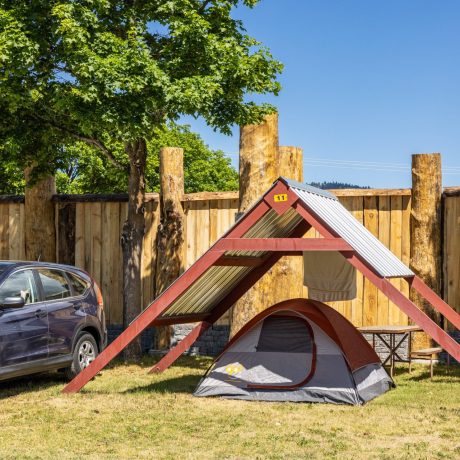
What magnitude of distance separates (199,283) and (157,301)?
41.3 inches

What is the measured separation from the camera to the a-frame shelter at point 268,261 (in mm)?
10242

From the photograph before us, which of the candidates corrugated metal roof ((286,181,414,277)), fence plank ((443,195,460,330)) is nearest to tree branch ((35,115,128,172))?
corrugated metal roof ((286,181,414,277))

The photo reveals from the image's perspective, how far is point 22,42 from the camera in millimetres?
12945

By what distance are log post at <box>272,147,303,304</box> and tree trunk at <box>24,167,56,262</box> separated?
15.3 feet

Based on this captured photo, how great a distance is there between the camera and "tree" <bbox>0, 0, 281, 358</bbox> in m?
12.9

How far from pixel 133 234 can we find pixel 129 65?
322 centimetres

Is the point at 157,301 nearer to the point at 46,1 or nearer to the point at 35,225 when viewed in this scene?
the point at 46,1

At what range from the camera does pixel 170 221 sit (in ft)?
51.2

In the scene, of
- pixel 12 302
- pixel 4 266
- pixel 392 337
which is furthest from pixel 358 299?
pixel 12 302

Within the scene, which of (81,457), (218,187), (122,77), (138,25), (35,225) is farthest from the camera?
(218,187)

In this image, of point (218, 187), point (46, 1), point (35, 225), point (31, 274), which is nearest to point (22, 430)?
point (31, 274)

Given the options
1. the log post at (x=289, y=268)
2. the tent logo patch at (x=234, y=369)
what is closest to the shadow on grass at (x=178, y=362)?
the log post at (x=289, y=268)

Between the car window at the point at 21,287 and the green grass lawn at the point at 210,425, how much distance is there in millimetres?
1269

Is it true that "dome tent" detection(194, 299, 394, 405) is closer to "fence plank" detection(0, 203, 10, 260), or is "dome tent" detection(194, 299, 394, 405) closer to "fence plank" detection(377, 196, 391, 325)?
"fence plank" detection(377, 196, 391, 325)
